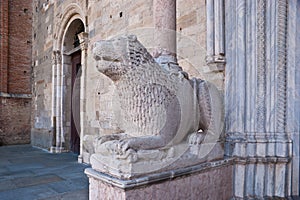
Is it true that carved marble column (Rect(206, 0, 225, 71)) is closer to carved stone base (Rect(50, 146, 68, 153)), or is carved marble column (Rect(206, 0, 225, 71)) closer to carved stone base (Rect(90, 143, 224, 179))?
carved stone base (Rect(90, 143, 224, 179))

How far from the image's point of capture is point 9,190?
2.79 meters

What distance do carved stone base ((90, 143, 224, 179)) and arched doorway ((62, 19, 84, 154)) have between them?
171 inches

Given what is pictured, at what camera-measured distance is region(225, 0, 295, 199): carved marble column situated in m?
2.29

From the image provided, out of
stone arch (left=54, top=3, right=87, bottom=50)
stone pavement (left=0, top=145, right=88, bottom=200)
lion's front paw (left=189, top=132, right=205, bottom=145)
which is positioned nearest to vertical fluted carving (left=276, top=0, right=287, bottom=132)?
lion's front paw (left=189, top=132, right=205, bottom=145)

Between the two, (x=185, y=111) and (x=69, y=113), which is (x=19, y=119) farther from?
(x=185, y=111)

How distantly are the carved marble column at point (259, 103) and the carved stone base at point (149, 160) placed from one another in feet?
1.92

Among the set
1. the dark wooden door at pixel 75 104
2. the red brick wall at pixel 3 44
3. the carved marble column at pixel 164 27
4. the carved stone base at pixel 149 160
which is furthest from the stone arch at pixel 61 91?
the carved stone base at pixel 149 160

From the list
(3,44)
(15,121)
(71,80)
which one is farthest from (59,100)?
(3,44)

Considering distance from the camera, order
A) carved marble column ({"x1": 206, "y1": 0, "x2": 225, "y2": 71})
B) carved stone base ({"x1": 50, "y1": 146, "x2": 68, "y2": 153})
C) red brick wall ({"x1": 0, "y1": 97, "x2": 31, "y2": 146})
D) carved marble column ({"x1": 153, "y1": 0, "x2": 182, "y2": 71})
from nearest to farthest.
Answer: carved marble column ({"x1": 153, "y1": 0, "x2": 182, "y2": 71})
carved marble column ({"x1": 206, "y1": 0, "x2": 225, "y2": 71})
carved stone base ({"x1": 50, "y1": 146, "x2": 68, "y2": 153})
red brick wall ({"x1": 0, "y1": 97, "x2": 31, "y2": 146})

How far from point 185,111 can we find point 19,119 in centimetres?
818

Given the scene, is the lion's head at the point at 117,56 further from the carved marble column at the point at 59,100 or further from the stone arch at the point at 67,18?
the carved marble column at the point at 59,100

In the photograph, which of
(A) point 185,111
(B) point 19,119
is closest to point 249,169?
(A) point 185,111

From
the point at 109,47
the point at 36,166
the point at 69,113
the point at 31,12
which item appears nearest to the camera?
the point at 109,47

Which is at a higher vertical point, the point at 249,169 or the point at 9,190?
the point at 249,169
